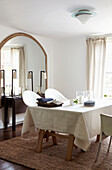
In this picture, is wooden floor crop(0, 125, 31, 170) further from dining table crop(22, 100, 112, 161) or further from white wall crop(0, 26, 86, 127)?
white wall crop(0, 26, 86, 127)

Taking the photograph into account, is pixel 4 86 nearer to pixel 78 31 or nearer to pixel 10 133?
pixel 10 133

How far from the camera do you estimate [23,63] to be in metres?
5.89

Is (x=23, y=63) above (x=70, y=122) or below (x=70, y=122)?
above

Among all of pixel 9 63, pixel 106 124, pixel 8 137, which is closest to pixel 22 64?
pixel 9 63

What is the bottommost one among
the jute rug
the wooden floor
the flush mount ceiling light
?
the wooden floor

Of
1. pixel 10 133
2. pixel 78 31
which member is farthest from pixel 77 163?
pixel 78 31

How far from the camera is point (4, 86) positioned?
539cm

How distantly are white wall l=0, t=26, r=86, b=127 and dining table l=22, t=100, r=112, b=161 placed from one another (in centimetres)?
308

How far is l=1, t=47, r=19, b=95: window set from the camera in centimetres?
542

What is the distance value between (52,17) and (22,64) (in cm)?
173

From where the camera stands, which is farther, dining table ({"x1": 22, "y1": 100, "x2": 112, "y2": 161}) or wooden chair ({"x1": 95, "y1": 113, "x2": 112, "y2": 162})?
dining table ({"x1": 22, "y1": 100, "x2": 112, "y2": 161})

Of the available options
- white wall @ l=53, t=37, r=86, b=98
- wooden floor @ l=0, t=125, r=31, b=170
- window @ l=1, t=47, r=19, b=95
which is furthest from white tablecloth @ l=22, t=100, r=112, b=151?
white wall @ l=53, t=37, r=86, b=98

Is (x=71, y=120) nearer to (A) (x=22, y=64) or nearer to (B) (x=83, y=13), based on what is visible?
(B) (x=83, y=13)

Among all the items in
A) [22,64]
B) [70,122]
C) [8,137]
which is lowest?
[8,137]
